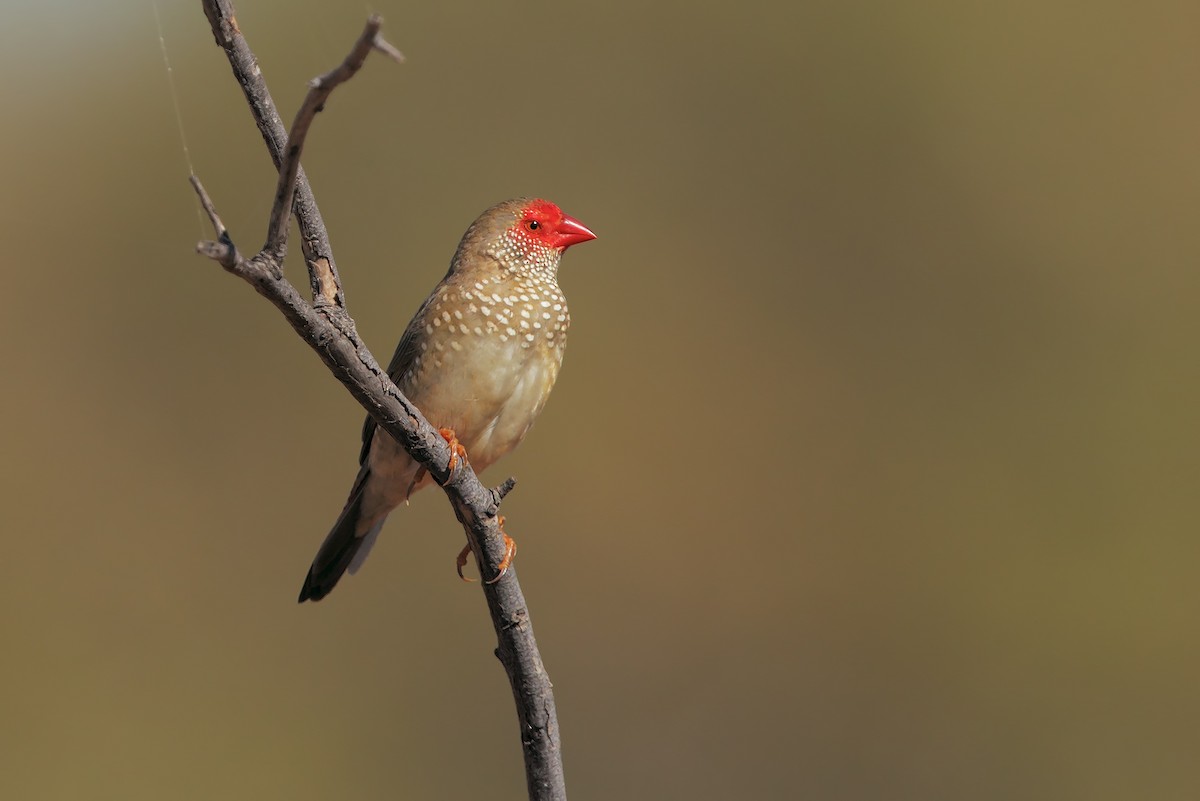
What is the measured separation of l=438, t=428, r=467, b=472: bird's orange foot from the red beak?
0.74 m

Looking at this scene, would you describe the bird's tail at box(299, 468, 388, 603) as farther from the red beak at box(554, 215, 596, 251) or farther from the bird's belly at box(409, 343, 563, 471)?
the red beak at box(554, 215, 596, 251)

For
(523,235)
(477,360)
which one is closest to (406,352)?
(477,360)

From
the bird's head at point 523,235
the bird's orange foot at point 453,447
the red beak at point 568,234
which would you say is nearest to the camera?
the bird's orange foot at point 453,447

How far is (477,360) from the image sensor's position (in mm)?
3221

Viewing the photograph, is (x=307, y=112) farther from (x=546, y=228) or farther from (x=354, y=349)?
(x=546, y=228)

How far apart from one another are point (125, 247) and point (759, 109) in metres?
4.50

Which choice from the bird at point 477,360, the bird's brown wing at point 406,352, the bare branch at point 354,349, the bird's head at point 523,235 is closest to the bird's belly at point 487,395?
the bird at point 477,360

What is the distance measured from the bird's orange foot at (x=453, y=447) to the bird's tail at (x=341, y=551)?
465 millimetres

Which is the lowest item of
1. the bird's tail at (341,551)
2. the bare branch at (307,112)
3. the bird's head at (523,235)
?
the bird's tail at (341,551)

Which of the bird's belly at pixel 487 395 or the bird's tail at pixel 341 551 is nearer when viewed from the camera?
the bird's belly at pixel 487 395

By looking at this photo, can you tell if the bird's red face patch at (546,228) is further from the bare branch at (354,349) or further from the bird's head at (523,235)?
the bare branch at (354,349)

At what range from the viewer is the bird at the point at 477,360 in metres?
3.23

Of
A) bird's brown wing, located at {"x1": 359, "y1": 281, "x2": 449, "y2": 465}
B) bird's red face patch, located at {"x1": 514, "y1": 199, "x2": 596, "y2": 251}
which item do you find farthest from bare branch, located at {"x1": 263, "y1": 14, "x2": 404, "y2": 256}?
bird's red face patch, located at {"x1": 514, "y1": 199, "x2": 596, "y2": 251}

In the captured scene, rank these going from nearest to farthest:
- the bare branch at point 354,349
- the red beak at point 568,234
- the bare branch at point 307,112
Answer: the bare branch at point 307,112
the bare branch at point 354,349
the red beak at point 568,234
